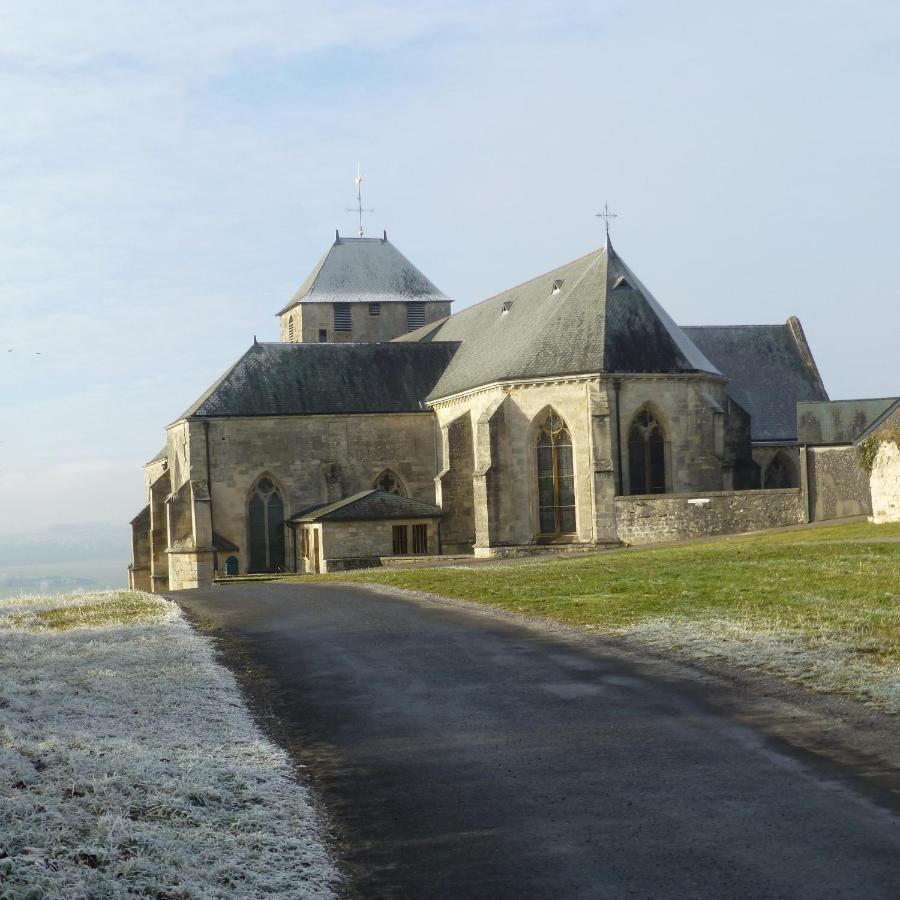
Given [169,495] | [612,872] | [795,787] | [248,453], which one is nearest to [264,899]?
[612,872]

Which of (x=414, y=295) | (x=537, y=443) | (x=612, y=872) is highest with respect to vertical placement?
(x=414, y=295)

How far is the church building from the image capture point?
4206 centimetres

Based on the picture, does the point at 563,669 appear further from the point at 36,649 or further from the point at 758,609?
the point at 36,649

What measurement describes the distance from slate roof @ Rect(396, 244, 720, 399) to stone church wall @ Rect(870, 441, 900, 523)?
31.5 feet

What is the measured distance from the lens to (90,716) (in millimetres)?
10961

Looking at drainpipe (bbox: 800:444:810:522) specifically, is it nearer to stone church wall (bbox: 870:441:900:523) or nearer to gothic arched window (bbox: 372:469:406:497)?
stone church wall (bbox: 870:441:900:523)

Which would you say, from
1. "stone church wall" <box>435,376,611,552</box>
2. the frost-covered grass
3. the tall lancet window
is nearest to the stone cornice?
"stone church wall" <box>435,376,611,552</box>

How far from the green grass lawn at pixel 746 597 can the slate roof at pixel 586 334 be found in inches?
439

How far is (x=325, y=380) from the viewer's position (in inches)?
2014

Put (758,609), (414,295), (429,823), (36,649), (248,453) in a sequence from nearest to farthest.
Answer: (429,823) → (36,649) → (758,609) → (248,453) → (414,295)

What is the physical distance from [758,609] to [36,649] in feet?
31.5

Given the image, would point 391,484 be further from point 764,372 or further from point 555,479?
point 764,372

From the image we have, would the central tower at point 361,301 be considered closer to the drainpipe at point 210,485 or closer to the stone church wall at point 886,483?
the drainpipe at point 210,485

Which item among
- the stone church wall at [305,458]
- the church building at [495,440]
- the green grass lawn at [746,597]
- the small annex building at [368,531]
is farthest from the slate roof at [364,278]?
the green grass lawn at [746,597]
